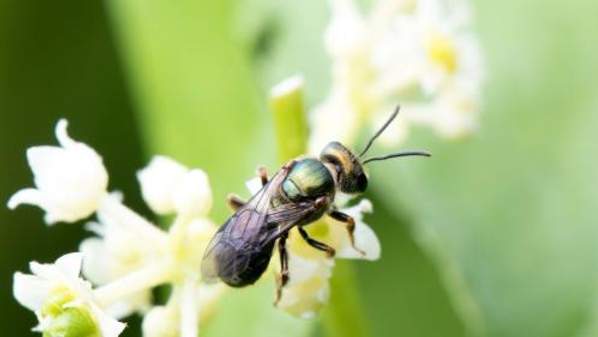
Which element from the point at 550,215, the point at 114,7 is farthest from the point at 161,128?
the point at 550,215

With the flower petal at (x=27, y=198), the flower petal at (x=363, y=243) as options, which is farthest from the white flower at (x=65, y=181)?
the flower petal at (x=363, y=243)

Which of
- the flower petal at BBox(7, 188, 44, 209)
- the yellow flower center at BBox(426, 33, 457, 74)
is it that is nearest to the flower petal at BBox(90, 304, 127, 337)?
the flower petal at BBox(7, 188, 44, 209)

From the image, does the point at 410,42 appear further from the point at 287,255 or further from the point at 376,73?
the point at 287,255

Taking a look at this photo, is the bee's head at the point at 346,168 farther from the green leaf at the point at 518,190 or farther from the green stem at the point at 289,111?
the green leaf at the point at 518,190

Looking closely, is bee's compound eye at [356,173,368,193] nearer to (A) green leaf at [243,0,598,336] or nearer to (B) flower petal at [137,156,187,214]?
(B) flower petal at [137,156,187,214]

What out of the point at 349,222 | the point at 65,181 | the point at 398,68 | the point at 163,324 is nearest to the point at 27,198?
the point at 65,181

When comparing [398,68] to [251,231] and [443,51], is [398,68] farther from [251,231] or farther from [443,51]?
[251,231]
